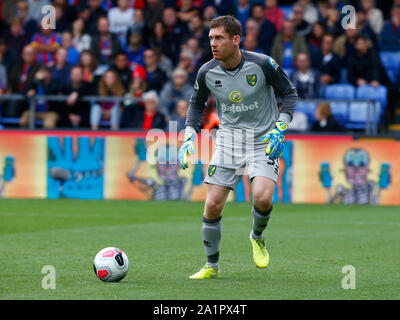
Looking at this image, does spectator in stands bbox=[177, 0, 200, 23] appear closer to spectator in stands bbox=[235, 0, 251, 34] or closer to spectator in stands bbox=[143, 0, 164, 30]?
spectator in stands bbox=[143, 0, 164, 30]

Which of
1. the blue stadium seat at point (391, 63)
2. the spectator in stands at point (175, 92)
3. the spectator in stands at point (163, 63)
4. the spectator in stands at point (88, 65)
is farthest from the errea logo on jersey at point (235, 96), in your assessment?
the blue stadium seat at point (391, 63)

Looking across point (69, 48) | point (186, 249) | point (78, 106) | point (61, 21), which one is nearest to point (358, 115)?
point (78, 106)

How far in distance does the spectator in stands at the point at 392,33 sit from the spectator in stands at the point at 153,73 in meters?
4.77

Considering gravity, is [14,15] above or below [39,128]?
above

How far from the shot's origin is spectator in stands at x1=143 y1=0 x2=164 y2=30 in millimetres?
20344

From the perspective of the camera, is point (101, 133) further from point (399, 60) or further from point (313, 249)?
point (313, 249)

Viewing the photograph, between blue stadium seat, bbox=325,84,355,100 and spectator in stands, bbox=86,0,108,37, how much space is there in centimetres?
586

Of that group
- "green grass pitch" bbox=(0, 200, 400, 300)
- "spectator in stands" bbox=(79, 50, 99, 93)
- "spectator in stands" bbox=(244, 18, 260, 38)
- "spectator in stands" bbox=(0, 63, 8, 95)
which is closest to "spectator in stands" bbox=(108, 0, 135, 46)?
"spectator in stands" bbox=(79, 50, 99, 93)

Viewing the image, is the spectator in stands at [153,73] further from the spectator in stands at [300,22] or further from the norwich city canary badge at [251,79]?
the norwich city canary badge at [251,79]

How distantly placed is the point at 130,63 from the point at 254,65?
1170 cm

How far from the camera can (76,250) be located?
10031mm
